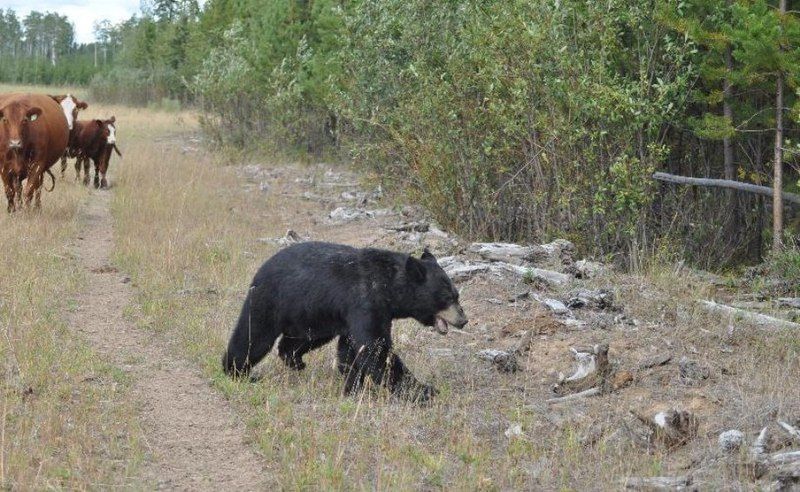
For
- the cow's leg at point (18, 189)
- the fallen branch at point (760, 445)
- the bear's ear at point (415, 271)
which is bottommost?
the fallen branch at point (760, 445)

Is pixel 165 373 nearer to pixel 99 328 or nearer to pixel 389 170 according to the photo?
pixel 99 328

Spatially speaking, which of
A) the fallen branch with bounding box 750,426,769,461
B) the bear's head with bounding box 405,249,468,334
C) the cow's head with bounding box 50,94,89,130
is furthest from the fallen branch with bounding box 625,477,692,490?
the cow's head with bounding box 50,94,89,130

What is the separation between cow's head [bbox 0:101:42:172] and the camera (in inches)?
572

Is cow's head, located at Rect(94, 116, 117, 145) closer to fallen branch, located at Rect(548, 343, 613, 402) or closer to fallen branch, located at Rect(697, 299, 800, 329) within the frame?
fallen branch, located at Rect(697, 299, 800, 329)

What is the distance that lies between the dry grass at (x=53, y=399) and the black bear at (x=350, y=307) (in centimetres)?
111

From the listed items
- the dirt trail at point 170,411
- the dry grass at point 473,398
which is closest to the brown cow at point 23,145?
the dry grass at point 473,398

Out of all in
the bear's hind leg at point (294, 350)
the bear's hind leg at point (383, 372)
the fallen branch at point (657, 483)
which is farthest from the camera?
the bear's hind leg at point (294, 350)

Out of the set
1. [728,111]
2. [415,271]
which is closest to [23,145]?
[415,271]

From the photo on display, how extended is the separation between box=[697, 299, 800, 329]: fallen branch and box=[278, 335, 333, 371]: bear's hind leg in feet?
13.5

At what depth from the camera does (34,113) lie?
15.1m

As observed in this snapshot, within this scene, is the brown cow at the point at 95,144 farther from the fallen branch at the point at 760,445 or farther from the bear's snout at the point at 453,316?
the fallen branch at the point at 760,445

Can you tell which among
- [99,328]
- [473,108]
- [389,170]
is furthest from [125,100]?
[99,328]

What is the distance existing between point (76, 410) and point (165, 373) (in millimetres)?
1321

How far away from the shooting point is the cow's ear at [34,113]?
49.2 ft
